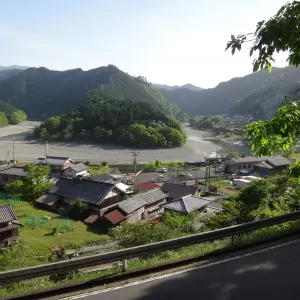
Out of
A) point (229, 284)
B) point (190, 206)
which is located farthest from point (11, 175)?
point (229, 284)

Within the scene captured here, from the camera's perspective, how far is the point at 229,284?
3477mm

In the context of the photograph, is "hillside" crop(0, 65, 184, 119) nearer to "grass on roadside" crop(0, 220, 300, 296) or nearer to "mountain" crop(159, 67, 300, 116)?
"mountain" crop(159, 67, 300, 116)

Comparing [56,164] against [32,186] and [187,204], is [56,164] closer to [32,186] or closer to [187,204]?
[32,186]

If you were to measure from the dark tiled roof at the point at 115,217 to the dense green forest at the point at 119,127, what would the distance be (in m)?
41.5

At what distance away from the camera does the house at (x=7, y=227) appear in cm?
1558

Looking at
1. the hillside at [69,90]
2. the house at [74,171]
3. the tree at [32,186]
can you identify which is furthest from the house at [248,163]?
the hillside at [69,90]

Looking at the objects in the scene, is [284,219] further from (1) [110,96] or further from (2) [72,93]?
(2) [72,93]

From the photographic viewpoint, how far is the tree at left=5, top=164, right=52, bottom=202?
2533cm

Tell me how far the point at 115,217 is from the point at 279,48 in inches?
688

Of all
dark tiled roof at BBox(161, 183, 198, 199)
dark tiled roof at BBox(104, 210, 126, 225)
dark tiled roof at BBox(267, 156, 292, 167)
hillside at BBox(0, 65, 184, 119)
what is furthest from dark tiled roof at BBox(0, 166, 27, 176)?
hillside at BBox(0, 65, 184, 119)

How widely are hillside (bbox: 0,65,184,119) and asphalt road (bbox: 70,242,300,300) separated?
11054cm

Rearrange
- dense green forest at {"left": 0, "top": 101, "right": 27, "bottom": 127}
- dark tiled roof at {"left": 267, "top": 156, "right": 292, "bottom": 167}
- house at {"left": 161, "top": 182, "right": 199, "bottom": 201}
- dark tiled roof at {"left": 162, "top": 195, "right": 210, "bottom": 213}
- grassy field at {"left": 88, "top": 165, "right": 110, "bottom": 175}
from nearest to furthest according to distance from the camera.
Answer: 1. dark tiled roof at {"left": 162, "top": 195, "right": 210, "bottom": 213}
2. house at {"left": 161, "top": 182, "right": 199, "bottom": 201}
3. grassy field at {"left": 88, "top": 165, "right": 110, "bottom": 175}
4. dark tiled roof at {"left": 267, "top": 156, "right": 292, "bottom": 167}
5. dense green forest at {"left": 0, "top": 101, "right": 27, "bottom": 127}

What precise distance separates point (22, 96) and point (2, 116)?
5962 centimetres

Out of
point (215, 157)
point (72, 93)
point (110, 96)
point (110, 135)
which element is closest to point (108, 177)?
point (215, 157)
